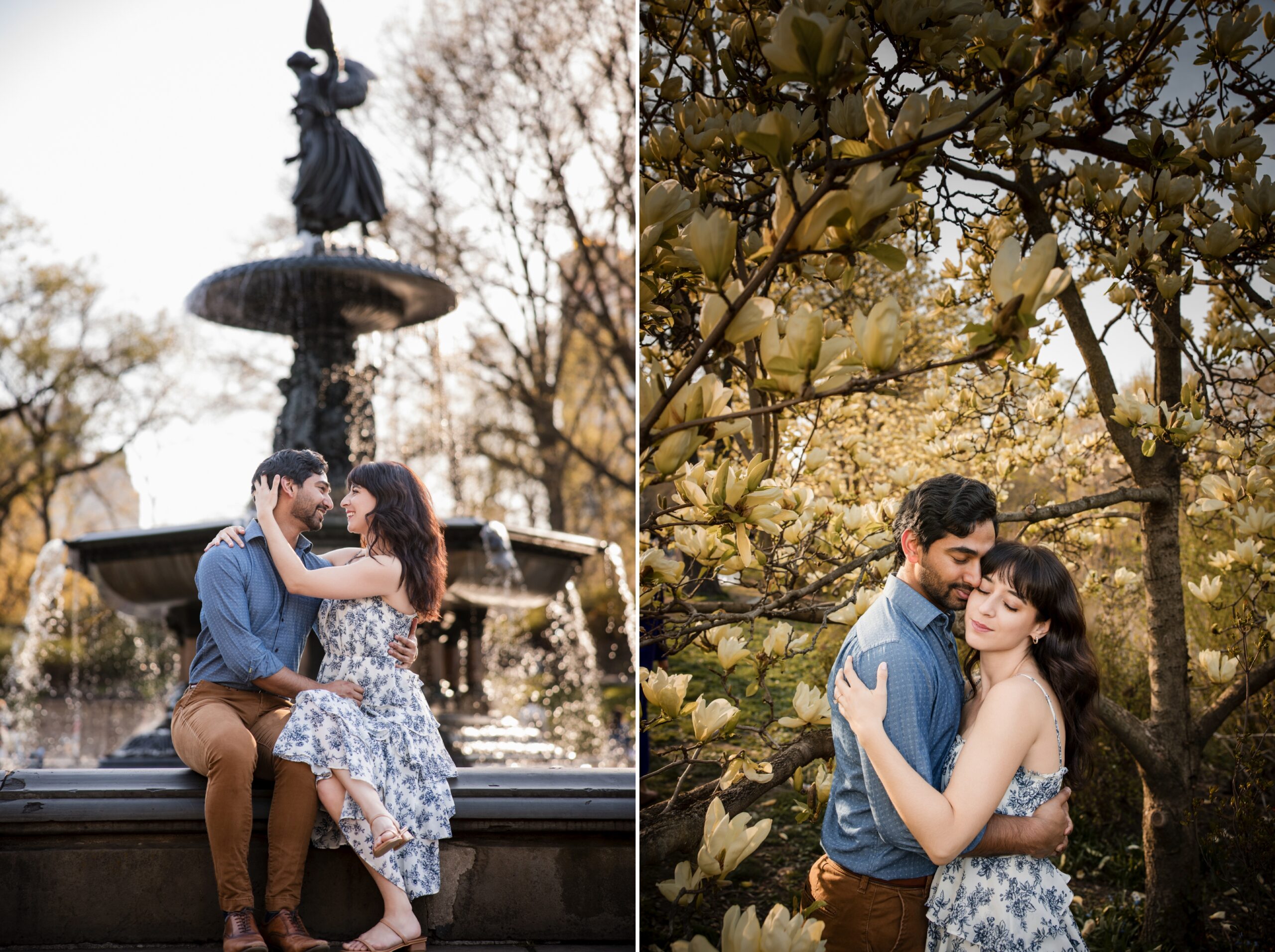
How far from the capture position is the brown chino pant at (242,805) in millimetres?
2145

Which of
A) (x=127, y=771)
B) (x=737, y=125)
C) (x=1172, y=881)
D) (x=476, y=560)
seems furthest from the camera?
(x=476, y=560)

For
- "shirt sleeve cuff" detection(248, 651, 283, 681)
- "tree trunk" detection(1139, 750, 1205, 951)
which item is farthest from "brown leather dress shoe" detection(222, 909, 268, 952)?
"tree trunk" detection(1139, 750, 1205, 951)

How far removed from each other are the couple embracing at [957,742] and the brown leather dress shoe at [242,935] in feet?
3.96

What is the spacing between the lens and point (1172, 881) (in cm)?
179

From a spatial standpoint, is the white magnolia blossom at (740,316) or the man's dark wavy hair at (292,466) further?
the man's dark wavy hair at (292,466)

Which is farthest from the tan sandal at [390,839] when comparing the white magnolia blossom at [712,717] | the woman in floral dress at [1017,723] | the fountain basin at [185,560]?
the fountain basin at [185,560]

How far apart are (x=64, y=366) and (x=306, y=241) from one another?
11.7 meters

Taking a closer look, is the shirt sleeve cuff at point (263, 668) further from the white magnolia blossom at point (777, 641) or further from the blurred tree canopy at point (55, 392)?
the blurred tree canopy at point (55, 392)

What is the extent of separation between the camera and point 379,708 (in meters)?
2.39

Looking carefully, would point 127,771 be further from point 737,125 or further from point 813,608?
point 737,125

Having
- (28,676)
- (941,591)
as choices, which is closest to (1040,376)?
(941,591)

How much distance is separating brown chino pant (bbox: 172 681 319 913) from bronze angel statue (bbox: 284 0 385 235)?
392cm

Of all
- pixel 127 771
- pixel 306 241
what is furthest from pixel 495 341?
pixel 127 771

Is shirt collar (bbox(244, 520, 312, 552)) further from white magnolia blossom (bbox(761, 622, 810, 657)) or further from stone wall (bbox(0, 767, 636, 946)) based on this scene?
white magnolia blossom (bbox(761, 622, 810, 657))
